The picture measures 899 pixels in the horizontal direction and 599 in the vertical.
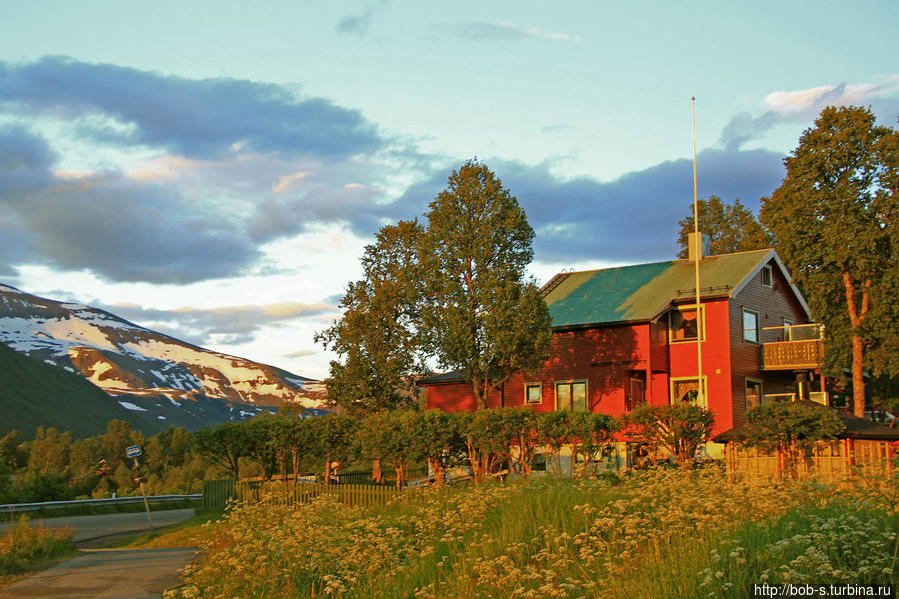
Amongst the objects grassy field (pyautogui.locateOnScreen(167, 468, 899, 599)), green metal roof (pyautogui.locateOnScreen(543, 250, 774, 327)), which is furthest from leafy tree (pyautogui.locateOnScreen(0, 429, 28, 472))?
grassy field (pyautogui.locateOnScreen(167, 468, 899, 599))

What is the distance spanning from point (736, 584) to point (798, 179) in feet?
104

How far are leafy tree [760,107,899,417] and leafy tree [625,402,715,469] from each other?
11.1 m

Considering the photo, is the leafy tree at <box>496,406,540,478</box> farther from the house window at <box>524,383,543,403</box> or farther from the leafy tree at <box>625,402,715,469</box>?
the house window at <box>524,383,543,403</box>

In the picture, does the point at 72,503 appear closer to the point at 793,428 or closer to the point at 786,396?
the point at 793,428

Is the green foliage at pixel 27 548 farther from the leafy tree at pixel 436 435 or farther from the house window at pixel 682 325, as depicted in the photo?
the house window at pixel 682 325

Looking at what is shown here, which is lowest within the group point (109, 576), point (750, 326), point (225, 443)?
point (109, 576)

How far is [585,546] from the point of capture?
1045cm

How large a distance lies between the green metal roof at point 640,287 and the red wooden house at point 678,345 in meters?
0.07

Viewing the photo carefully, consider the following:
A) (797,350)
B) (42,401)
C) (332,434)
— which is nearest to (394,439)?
(332,434)

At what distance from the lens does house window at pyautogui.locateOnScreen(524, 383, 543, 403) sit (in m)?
40.0

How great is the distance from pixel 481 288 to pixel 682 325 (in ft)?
34.1

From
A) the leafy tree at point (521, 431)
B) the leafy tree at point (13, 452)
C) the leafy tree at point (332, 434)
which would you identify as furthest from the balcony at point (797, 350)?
the leafy tree at point (13, 452)

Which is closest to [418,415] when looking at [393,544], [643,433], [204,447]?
[643,433]

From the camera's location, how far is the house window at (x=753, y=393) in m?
37.8
